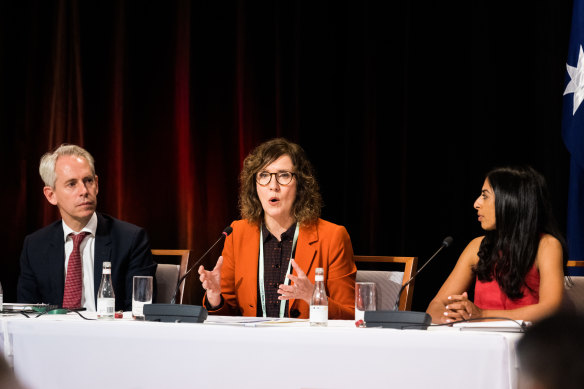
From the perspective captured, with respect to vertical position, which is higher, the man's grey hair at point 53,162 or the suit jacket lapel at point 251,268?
the man's grey hair at point 53,162

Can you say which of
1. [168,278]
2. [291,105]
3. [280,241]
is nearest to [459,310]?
[280,241]

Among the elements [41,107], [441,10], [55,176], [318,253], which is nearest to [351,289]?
[318,253]

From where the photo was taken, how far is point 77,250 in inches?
112

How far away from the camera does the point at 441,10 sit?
145 inches

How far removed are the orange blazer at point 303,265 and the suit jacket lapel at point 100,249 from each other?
51cm

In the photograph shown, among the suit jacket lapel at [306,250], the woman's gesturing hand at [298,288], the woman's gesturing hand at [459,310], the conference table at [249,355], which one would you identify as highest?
the suit jacket lapel at [306,250]

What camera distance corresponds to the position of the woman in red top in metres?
2.54

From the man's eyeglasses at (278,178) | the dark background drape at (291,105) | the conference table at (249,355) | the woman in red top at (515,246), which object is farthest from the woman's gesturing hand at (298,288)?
the dark background drape at (291,105)

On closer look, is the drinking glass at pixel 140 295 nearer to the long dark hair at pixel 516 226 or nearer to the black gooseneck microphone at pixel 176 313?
the black gooseneck microphone at pixel 176 313

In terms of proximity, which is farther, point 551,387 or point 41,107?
point 41,107

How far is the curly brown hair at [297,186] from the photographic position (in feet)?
9.29

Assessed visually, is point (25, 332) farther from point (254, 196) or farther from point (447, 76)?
point (447, 76)

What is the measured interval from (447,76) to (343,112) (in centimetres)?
60

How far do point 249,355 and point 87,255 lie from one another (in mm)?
1366
